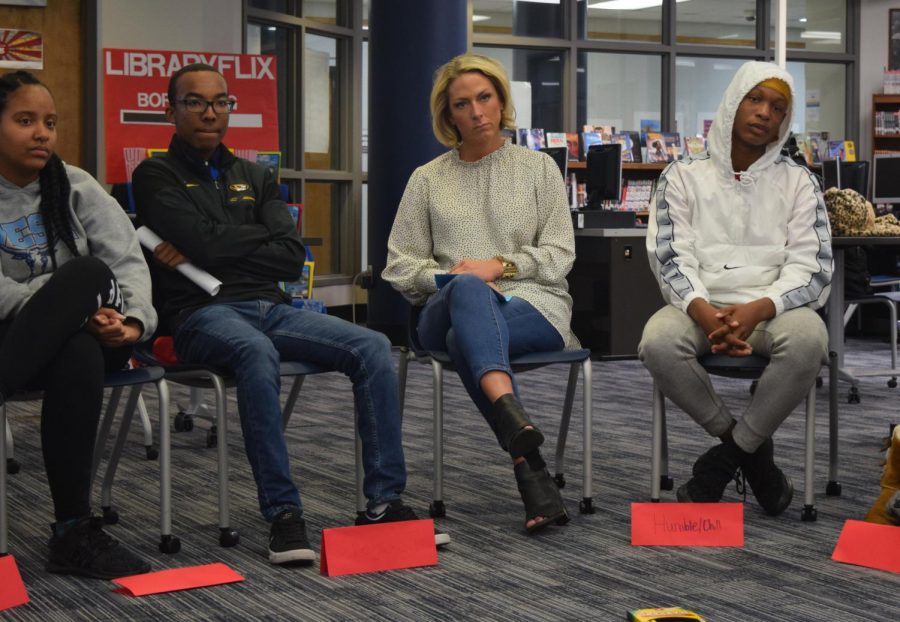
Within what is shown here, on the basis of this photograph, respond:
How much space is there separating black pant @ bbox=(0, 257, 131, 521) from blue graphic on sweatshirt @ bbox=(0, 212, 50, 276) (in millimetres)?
168

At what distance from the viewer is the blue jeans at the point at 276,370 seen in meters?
2.52

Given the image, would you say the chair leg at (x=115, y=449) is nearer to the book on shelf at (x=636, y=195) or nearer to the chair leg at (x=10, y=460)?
the chair leg at (x=10, y=460)

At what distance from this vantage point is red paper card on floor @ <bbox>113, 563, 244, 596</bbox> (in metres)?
2.25

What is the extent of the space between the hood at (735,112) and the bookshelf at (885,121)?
7.85 meters

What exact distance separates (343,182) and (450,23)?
239cm

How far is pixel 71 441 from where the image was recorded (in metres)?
2.35

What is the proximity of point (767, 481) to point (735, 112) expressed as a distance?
0.92 meters

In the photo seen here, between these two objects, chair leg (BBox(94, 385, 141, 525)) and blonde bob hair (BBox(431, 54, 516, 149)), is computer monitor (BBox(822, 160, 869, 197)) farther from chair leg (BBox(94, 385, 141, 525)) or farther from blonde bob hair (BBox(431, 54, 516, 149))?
chair leg (BBox(94, 385, 141, 525))

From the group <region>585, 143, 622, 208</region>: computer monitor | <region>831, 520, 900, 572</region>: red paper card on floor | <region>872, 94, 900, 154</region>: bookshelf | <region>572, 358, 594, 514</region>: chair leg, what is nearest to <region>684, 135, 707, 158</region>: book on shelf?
<region>872, 94, 900, 154</region>: bookshelf

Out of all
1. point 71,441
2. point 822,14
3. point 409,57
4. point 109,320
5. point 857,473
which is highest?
point 822,14

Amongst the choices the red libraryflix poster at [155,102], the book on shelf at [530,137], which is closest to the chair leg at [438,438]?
the red libraryflix poster at [155,102]

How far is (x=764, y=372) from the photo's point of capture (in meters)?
2.77

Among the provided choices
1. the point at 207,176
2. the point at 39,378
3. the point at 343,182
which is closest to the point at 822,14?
the point at 343,182

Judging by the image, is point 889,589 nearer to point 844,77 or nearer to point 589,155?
point 589,155
